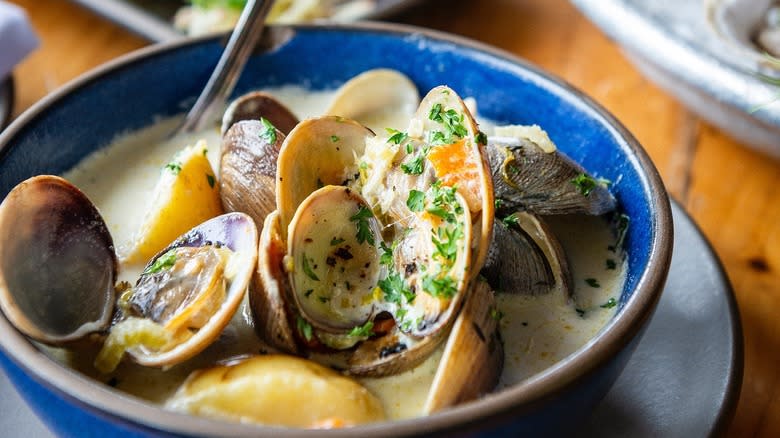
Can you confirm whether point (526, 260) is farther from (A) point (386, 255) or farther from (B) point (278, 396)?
(B) point (278, 396)

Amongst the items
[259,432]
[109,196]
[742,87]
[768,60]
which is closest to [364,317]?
[259,432]

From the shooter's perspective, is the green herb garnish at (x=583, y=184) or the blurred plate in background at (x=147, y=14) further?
the blurred plate in background at (x=147, y=14)

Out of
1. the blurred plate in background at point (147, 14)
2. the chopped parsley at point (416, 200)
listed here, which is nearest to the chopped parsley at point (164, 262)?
the chopped parsley at point (416, 200)

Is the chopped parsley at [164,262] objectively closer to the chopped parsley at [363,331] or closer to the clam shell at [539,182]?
the chopped parsley at [363,331]

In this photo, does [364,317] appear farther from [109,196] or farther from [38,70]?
[38,70]

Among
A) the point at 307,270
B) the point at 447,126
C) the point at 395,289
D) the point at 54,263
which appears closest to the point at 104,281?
the point at 54,263

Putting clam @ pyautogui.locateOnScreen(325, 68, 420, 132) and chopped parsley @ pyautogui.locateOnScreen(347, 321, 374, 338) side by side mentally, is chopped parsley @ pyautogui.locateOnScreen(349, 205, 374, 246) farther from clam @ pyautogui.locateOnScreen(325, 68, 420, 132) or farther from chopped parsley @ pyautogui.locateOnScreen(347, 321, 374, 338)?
clam @ pyautogui.locateOnScreen(325, 68, 420, 132)
